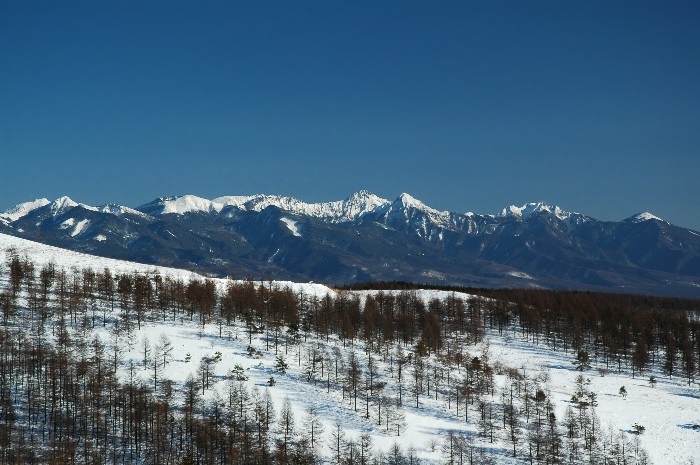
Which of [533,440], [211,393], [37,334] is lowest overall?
[533,440]

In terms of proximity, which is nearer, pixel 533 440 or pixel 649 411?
pixel 533 440

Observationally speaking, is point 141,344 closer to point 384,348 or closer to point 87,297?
point 87,297

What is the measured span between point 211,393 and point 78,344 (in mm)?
42275

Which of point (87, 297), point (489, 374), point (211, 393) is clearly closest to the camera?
point (211, 393)

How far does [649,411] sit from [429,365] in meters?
60.2

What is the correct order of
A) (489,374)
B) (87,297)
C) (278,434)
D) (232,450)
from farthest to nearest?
(87,297) → (489,374) → (278,434) → (232,450)

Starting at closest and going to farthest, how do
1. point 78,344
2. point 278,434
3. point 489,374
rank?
point 278,434
point 78,344
point 489,374

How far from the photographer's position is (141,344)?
162625 millimetres

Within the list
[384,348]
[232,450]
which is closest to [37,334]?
[232,450]

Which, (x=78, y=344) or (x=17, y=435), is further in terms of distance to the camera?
(x=78, y=344)

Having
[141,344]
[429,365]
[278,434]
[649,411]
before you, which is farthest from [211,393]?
[649,411]

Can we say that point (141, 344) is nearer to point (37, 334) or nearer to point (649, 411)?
point (37, 334)

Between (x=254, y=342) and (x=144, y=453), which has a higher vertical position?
(x=254, y=342)

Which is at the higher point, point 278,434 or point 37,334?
point 37,334
